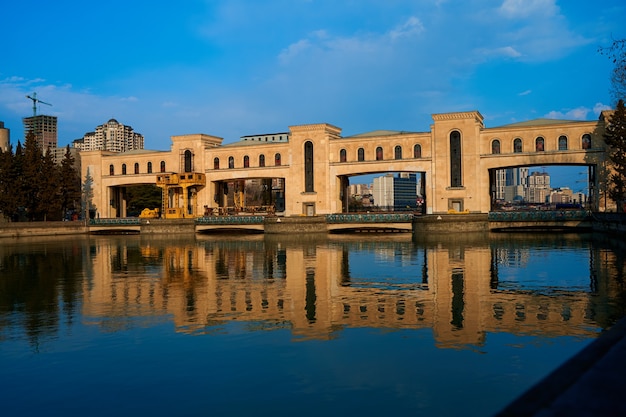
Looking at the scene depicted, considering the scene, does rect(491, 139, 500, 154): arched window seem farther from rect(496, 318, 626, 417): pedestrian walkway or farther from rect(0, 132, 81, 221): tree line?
rect(496, 318, 626, 417): pedestrian walkway

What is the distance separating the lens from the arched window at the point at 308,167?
2697 inches

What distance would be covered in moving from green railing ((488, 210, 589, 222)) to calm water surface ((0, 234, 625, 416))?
31.6 meters

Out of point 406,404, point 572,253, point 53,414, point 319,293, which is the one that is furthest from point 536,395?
point 572,253

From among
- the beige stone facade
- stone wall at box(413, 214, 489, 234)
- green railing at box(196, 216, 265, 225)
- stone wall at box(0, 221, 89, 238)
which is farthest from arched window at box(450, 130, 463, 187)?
stone wall at box(0, 221, 89, 238)

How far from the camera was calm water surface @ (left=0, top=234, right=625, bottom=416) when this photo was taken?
8.56 metres

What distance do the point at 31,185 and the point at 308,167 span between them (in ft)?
113

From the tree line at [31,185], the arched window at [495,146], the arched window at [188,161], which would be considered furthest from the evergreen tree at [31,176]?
the arched window at [495,146]

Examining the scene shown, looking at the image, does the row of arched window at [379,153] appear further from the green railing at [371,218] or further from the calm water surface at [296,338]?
the calm water surface at [296,338]

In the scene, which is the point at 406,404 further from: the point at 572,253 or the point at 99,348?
the point at 572,253

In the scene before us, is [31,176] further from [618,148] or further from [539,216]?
[618,148]

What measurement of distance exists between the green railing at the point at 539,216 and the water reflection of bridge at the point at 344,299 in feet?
89.6

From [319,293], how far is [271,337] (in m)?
6.36

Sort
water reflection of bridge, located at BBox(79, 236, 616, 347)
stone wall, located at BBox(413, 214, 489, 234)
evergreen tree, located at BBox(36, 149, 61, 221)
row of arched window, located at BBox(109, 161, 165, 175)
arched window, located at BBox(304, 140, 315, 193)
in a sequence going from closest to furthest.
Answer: water reflection of bridge, located at BBox(79, 236, 616, 347) < stone wall, located at BBox(413, 214, 489, 234) < arched window, located at BBox(304, 140, 315, 193) < evergreen tree, located at BBox(36, 149, 61, 221) < row of arched window, located at BBox(109, 161, 165, 175)

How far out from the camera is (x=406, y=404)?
820 cm
